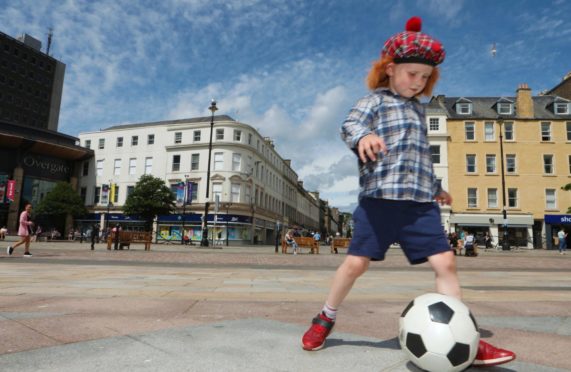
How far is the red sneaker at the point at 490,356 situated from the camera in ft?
6.62

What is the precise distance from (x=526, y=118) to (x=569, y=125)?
3.80 meters

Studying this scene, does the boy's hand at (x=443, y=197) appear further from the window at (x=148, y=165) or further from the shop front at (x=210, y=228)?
the window at (x=148, y=165)

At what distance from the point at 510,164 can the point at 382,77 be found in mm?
38843

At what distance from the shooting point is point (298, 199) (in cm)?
7431

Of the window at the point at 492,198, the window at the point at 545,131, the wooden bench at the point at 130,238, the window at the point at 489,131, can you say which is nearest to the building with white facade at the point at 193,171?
the wooden bench at the point at 130,238

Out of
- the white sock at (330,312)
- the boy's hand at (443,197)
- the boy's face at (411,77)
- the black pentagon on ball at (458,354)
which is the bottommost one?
the black pentagon on ball at (458,354)

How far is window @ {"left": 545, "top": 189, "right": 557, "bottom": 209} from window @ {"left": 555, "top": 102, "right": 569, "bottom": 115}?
758cm

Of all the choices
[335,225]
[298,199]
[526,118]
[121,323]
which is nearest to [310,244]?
[121,323]

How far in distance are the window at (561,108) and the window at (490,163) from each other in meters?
7.69

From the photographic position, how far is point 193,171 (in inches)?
1753

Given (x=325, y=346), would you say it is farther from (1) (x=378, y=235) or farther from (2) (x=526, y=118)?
(2) (x=526, y=118)

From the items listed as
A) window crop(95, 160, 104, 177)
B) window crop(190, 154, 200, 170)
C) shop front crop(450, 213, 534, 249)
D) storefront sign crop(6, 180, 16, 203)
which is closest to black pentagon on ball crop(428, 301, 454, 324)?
shop front crop(450, 213, 534, 249)

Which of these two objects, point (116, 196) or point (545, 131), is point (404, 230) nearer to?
point (545, 131)

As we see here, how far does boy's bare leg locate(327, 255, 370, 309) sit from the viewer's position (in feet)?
7.90
